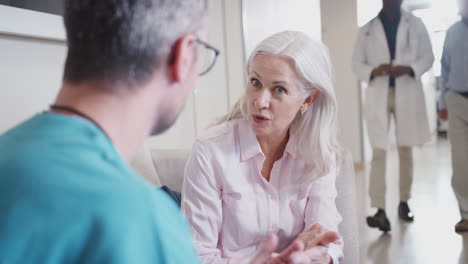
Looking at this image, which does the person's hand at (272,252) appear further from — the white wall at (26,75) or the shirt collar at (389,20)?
the shirt collar at (389,20)

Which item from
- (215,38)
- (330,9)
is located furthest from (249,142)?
(330,9)

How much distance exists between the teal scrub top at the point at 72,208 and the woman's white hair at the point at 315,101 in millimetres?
1046

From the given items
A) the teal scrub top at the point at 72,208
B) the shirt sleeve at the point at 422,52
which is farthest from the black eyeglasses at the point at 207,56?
the shirt sleeve at the point at 422,52

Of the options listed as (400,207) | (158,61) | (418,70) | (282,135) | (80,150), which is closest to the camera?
(80,150)

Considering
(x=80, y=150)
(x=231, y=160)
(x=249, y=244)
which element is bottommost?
(x=249, y=244)

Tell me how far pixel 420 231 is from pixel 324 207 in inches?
83.8

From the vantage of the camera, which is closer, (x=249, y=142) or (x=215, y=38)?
(x=249, y=142)

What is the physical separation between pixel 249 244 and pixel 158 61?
95 cm

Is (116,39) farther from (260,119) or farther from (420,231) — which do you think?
(420,231)

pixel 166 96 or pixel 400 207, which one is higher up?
pixel 166 96

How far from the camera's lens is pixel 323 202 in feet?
4.95

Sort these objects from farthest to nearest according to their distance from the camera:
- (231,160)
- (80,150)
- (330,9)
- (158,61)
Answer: (330,9) → (231,160) → (158,61) → (80,150)

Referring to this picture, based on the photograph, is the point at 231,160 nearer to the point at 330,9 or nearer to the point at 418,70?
the point at 418,70

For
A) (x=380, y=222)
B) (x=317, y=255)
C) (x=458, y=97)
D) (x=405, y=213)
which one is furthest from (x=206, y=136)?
(x=405, y=213)
